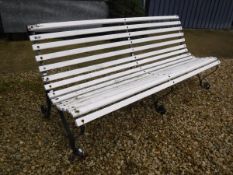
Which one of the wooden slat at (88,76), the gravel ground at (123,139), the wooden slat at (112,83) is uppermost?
the wooden slat at (88,76)

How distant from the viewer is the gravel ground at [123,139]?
2.61 metres

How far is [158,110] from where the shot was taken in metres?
3.55

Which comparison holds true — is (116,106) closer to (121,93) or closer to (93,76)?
(121,93)

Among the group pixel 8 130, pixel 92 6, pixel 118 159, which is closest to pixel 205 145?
pixel 118 159

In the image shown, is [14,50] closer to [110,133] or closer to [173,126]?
[110,133]

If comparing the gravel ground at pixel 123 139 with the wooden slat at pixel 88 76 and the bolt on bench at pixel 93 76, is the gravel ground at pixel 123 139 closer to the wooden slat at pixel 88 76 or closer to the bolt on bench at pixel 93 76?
the bolt on bench at pixel 93 76

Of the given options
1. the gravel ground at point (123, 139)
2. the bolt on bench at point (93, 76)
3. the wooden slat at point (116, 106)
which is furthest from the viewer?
the gravel ground at point (123, 139)

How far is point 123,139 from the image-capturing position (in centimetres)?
300

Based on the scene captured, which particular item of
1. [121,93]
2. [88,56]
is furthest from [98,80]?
[121,93]

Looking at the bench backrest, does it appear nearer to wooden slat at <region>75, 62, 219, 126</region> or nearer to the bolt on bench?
the bolt on bench

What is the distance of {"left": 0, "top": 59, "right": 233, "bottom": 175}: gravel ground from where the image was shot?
103 inches

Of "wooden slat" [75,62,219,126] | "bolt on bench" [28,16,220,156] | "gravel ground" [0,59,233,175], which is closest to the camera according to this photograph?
"wooden slat" [75,62,219,126]

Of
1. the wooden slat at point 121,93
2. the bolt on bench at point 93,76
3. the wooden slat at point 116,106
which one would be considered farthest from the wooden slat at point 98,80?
the wooden slat at point 116,106

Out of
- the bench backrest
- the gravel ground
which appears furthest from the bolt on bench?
the gravel ground
